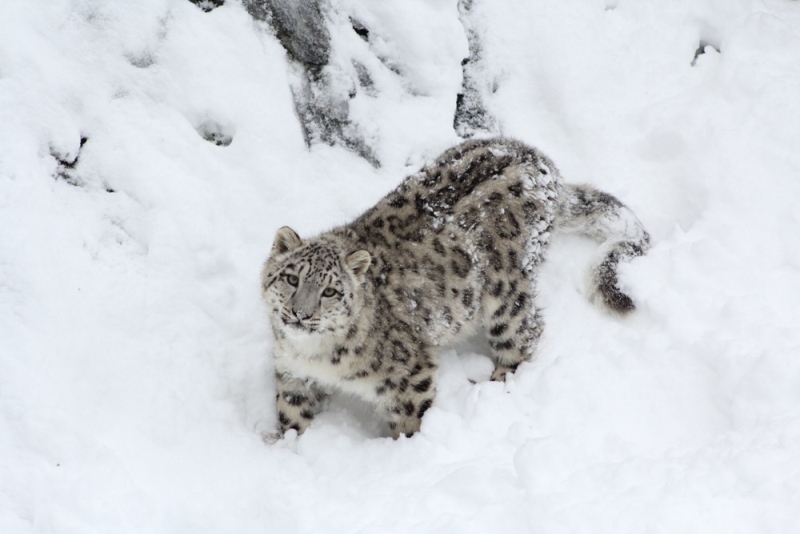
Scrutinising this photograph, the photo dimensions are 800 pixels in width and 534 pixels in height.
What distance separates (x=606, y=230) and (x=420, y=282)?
1.92 m

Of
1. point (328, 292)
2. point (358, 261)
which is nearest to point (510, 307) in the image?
point (358, 261)

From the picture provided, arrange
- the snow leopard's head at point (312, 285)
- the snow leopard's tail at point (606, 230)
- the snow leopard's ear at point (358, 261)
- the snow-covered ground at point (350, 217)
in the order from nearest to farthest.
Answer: the snow-covered ground at point (350, 217) < the snow leopard's head at point (312, 285) < the snow leopard's ear at point (358, 261) < the snow leopard's tail at point (606, 230)

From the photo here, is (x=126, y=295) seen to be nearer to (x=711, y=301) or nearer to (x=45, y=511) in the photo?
(x=45, y=511)

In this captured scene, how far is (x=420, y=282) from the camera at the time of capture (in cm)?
572

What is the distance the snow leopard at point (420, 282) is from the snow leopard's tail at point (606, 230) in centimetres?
1

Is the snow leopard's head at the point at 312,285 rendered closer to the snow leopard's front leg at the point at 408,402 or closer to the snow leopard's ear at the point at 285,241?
the snow leopard's ear at the point at 285,241

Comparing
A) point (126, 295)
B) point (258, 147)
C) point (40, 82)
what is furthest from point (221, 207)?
point (40, 82)

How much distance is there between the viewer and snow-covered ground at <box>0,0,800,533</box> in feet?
15.0

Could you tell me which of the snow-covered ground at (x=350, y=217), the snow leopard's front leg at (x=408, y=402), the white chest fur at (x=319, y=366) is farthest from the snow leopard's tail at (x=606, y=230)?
the white chest fur at (x=319, y=366)

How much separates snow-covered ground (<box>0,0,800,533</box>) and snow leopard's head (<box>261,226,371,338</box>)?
0.82m

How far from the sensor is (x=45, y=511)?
13.7 ft

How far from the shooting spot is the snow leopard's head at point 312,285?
201 inches

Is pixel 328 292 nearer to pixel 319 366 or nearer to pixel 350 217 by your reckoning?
pixel 319 366

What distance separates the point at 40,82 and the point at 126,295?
6.24 ft
